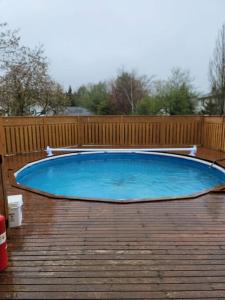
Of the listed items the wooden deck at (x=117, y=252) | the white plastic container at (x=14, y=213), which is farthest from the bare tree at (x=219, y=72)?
the white plastic container at (x=14, y=213)

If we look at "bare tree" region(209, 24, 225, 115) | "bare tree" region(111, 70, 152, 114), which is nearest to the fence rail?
"bare tree" region(209, 24, 225, 115)

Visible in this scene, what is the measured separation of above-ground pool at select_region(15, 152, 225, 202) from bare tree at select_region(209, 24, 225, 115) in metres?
8.89

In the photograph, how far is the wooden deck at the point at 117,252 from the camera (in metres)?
2.01

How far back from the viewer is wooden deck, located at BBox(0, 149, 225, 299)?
201cm

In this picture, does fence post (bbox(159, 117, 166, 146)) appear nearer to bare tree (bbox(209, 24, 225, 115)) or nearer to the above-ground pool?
the above-ground pool

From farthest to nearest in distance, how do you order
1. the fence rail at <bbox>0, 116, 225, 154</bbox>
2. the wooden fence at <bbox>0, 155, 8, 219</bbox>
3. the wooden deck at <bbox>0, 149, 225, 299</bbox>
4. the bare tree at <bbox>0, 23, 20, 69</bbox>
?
the bare tree at <bbox>0, 23, 20, 69</bbox>
the fence rail at <bbox>0, 116, 225, 154</bbox>
the wooden fence at <bbox>0, 155, 8, 219</bbox>
the wooden deck at <bbox>0, 149, 225, 299</bbox>

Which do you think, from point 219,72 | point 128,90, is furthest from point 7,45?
point 128,90

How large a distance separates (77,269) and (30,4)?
967 cm

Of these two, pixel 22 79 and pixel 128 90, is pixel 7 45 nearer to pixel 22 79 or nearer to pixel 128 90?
pixel 22 79

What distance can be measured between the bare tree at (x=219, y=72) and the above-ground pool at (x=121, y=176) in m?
8.89

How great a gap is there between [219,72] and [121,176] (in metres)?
11.6

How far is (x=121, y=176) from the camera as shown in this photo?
300 inches

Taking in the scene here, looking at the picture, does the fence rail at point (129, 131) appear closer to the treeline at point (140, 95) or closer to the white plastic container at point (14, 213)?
the white plastic container at point (14, 213)

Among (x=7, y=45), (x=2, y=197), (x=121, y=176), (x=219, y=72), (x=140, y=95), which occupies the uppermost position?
(x=7, y=45)
